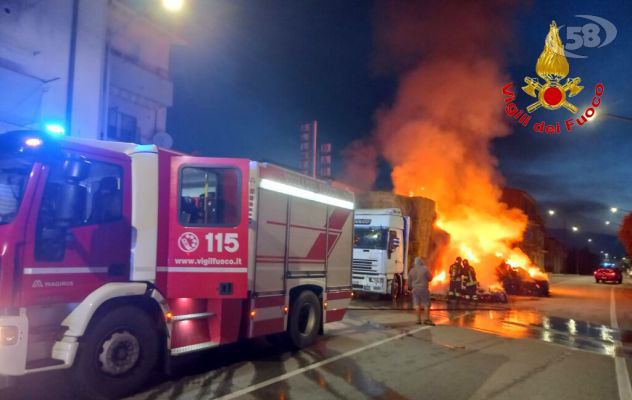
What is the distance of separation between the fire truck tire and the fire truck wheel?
105 inches

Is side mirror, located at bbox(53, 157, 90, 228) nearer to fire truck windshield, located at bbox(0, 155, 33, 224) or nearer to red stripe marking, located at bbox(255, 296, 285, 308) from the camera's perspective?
fire truck windshield, located at bbox(0, 155, 33, 224)

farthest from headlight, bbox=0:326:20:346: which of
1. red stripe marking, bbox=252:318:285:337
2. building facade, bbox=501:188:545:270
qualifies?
building facade, bbox=501:188:545:270

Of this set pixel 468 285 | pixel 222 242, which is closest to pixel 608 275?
pixel 468 285

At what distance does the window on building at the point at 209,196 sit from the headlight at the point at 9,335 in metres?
2.19

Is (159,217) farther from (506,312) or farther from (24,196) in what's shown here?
(506,312)

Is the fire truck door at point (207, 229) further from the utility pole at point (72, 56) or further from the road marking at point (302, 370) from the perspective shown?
the utility pole at point (72, 56)

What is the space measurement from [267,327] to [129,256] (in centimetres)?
246

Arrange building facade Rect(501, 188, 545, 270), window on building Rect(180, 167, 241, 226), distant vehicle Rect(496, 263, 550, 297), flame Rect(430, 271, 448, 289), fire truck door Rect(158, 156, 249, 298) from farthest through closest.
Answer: building facade Rect(501, 188, 545, 270)
flame Rect(430, 271, 448, 289)
distant vehicle Rect(496, 263, 550, 297)
window on building Rect(180, 167, 241, 226)
fire truck door Rect(158, 156, 249, 298)

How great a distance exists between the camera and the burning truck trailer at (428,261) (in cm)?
1767

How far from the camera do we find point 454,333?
34.3 feet

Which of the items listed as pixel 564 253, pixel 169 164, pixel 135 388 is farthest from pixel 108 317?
pixel 564 253

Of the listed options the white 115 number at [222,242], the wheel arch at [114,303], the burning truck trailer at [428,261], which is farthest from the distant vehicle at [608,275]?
the wheel arch at [114,303]

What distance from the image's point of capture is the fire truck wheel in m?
8.01

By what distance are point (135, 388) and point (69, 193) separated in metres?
2.25
